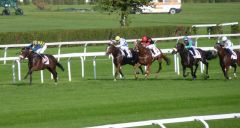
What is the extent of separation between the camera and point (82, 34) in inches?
1428

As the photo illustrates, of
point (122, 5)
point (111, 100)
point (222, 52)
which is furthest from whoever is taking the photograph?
point (122, 5)

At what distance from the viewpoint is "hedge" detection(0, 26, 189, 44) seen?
34.5 metres

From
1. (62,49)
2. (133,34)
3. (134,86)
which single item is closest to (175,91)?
(134,86)

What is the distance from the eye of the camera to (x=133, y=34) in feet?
122

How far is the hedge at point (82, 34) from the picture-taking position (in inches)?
1357

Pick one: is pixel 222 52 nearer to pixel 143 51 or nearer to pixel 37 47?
pixel 143 51

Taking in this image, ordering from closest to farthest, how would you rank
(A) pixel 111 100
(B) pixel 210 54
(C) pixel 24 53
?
1. (A) pixel 111 100
2. (C) pixel 24 53
3. (B) pixel 210 54

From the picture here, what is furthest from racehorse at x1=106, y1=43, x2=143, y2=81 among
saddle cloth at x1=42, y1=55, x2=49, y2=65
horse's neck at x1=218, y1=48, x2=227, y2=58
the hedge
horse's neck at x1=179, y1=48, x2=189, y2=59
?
the hedge

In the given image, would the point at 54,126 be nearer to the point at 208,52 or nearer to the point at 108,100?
the point at 108,100

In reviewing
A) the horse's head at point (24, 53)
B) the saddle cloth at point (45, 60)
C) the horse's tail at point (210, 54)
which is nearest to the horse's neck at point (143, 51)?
the horse's tail at point (210, 54)

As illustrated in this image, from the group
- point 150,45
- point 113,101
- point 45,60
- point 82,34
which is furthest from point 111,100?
point 82,34

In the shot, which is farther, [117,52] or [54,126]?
[117,52]

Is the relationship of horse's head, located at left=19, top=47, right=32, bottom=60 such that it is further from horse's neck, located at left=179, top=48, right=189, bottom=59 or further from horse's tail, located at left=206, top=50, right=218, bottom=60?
horse's tail, located at left=206, top=50, right=218, bottom=60

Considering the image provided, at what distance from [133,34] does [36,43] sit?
17361mm
